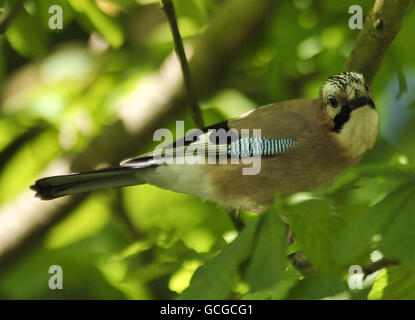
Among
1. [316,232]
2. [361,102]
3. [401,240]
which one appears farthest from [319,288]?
[361,102]

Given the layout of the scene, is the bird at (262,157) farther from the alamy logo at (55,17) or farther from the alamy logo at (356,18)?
the alamy logo at (55,17)

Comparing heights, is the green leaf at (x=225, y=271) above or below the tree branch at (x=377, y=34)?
below

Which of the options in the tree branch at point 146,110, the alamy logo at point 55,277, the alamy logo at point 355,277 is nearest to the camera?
the alamy logo at point 355,277

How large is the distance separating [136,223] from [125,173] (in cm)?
126

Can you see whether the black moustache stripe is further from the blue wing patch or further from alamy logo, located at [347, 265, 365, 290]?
alamy logo, located at [347, 265, 365, 290]

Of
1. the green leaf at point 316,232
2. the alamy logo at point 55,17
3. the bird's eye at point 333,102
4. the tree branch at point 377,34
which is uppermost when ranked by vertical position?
the alamy logo at point 55,17

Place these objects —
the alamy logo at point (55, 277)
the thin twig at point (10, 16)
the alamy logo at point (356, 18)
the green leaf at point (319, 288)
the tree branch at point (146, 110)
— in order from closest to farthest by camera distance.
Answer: the green leaf at point (319, 288), the thin twig at point (10, 16), the alamy logo at point (356, 18), the alamy logo at point (55, 277), the tree branch at point (146, 110)

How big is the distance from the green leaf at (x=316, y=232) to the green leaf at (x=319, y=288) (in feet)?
0.15

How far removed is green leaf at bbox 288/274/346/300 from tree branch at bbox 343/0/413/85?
1163 mm

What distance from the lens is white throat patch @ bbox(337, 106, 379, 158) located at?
2.96 metres

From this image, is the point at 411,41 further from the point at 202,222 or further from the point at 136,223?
the point at 136,223

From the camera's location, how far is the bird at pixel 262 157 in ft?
10.1

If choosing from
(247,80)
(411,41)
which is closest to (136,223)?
(247,80)

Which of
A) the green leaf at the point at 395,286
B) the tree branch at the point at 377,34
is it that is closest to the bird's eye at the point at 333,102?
the tree branch at the point at 377,34
